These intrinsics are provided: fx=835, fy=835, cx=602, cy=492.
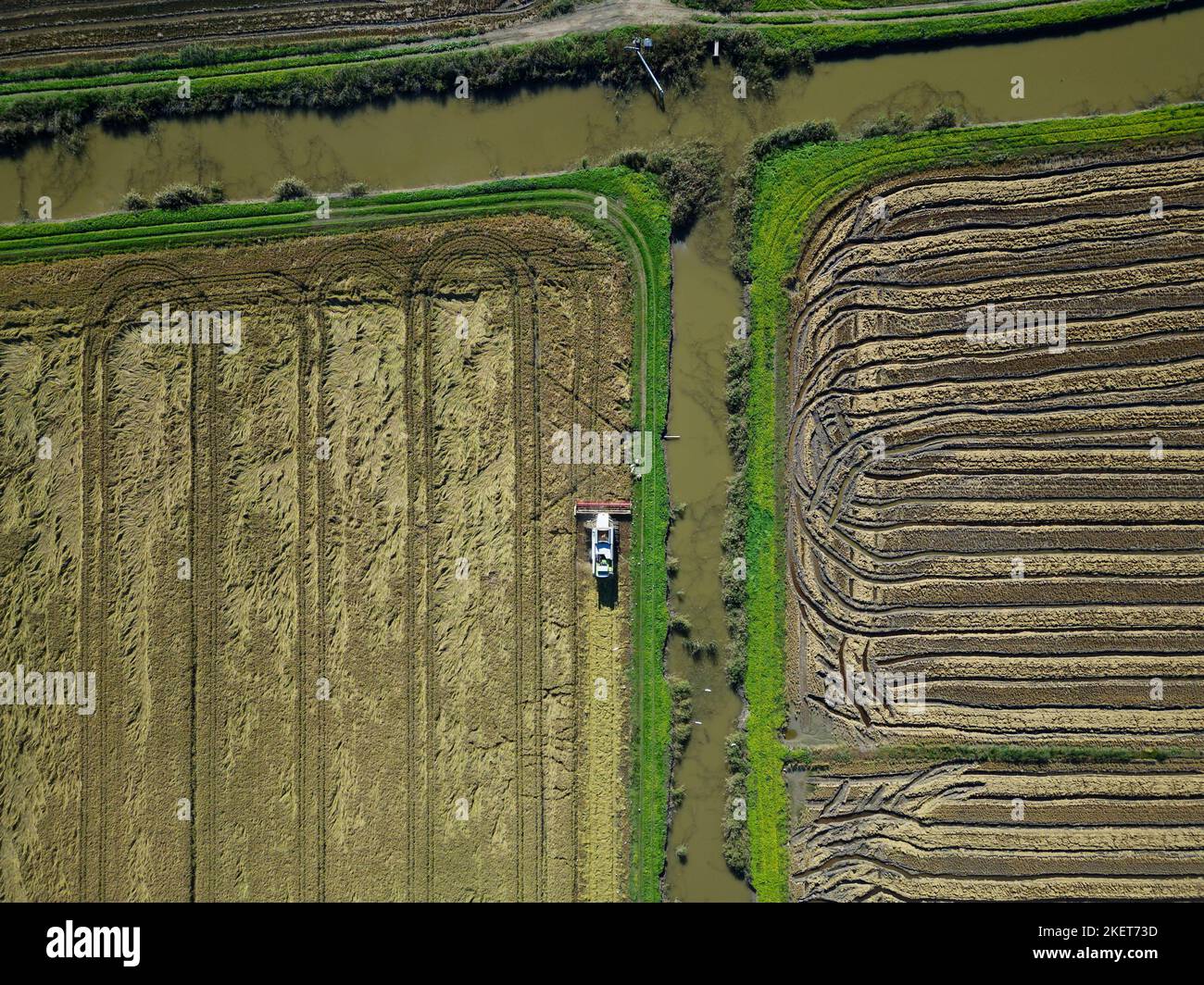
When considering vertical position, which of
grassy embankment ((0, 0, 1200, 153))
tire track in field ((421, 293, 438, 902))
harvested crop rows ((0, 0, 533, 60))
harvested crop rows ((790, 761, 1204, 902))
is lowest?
harvested crop rows ((790, 761, 1204, 902))

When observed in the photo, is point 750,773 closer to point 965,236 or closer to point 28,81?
point 965,236

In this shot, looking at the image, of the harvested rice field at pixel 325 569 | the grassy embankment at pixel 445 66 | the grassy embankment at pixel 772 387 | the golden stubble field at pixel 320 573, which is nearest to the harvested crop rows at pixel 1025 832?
the grassy embankment at pixel 772 387

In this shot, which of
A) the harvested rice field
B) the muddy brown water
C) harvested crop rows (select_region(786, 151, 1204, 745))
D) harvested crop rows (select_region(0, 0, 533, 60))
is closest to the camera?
harvested crop rows (select_region(786, 151, 1204, 745))

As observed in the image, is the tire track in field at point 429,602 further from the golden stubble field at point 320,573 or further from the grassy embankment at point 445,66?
the grassy embankment at point 445,66

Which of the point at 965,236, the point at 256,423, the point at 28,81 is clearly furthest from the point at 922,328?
the point at 28,81

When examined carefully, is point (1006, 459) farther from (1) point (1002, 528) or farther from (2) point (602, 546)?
(2) point (602, 546)

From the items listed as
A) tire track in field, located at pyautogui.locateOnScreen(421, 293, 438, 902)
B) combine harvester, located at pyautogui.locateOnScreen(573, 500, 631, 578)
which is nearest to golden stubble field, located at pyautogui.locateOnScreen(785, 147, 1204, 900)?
combine harvester, located at pyautogui.locateOnScreen(573, 500, 631, 578)

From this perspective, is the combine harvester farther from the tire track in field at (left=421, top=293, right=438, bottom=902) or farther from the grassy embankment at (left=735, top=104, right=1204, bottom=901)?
the tire track in field at (left=421, top=293, right=438, bottom=902)
